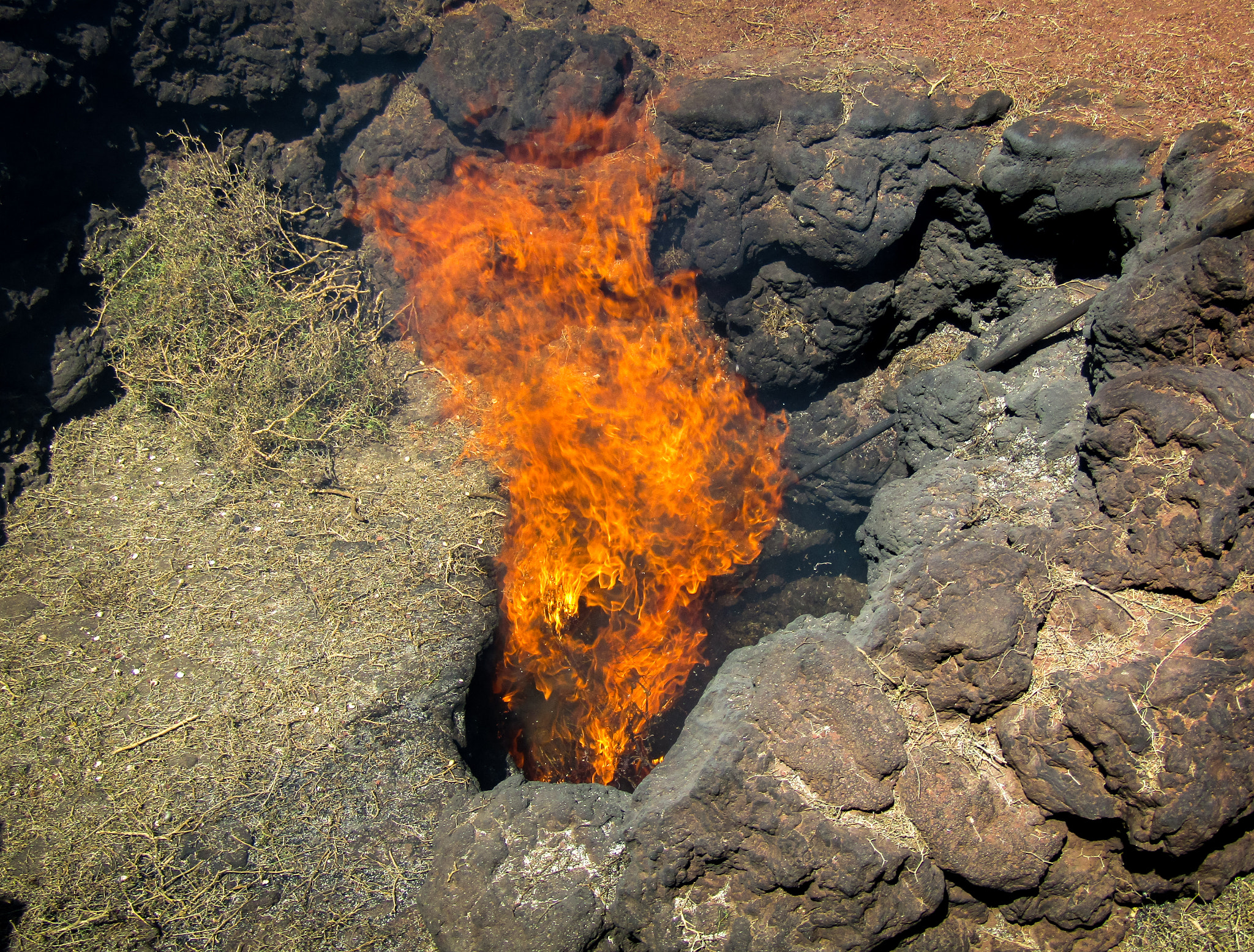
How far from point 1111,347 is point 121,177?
24.0 feet

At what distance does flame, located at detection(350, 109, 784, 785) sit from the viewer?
203 inches

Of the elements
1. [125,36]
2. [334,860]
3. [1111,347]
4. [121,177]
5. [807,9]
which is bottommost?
[334,860]

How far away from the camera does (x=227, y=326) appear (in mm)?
5691

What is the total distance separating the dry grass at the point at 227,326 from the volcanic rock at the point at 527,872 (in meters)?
3.37

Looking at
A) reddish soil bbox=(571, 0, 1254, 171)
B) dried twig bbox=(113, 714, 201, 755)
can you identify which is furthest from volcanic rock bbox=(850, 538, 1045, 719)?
dried twig bbox=(113, 714, 201, 755)

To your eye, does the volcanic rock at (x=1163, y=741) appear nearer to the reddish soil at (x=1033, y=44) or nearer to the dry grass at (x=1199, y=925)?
the dry grass at (x=1199, y=925)

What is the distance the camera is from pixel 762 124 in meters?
4.86

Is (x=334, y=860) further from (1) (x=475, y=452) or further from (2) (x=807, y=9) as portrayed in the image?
(2) (x=807, y=9)

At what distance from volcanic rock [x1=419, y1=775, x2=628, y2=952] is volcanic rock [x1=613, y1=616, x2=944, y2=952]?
205 mm

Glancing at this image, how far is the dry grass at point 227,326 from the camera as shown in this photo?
542 centimetres

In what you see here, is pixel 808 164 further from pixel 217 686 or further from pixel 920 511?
pixel 217 686

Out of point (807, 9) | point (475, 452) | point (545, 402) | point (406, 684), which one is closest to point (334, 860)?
point (406, 684)

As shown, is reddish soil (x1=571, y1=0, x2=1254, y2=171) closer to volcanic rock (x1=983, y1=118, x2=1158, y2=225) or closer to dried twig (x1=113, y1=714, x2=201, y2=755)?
volcanic rock (x1=983, y1=118, x2=1158, y2=225)

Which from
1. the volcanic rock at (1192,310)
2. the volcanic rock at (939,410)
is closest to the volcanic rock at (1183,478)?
the volcanic rock at (1192,310)
